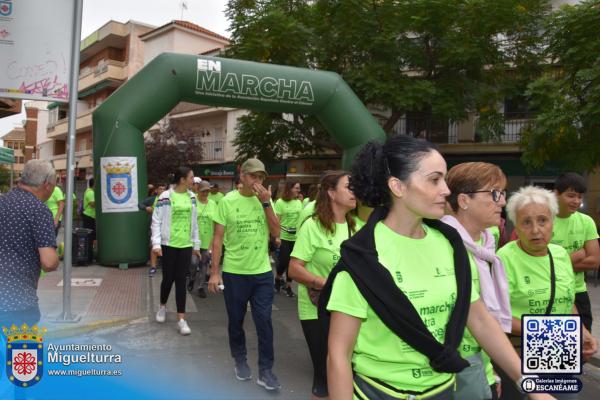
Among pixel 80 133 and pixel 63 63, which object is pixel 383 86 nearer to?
pixel 63 63

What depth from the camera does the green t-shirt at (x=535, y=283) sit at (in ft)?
9.66

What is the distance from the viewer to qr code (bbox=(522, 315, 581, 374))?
2.36m

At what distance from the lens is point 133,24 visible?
116ft

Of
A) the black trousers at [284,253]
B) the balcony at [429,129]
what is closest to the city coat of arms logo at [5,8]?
the black trousers at [284,253]

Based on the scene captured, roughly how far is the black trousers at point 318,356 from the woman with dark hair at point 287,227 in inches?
204

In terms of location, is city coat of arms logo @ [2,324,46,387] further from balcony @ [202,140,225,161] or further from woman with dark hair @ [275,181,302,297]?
balcony @ [202,140,225,161]

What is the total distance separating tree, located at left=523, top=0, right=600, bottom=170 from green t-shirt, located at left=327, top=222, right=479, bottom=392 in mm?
11493

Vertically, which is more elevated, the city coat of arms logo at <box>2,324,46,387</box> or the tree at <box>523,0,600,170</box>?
the tree at <box>523,0,600,170</box>

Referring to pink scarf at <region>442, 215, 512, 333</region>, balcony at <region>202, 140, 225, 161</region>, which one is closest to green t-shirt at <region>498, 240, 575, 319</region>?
pink scarf at <region>442, 215, 512, 333</region>

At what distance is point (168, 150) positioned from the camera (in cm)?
2747

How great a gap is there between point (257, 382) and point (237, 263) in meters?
1.07

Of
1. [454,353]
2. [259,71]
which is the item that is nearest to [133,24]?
[259,71]

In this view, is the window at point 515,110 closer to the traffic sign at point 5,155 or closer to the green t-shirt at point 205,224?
the green t-shirt at point 205,224

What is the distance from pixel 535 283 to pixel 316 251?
1.52 m
